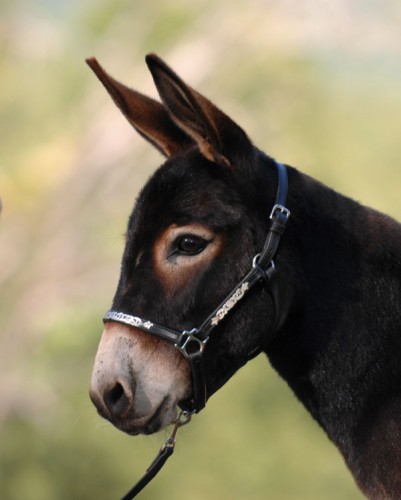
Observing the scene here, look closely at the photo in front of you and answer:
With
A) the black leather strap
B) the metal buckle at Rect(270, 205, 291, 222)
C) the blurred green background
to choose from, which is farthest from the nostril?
the blurred green background

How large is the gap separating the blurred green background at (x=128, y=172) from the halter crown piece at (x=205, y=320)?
1205 cm

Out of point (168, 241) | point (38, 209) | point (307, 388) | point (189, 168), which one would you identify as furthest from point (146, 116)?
point (38, 209)

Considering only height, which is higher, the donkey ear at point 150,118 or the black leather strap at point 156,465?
the donkey ear at point 150,118

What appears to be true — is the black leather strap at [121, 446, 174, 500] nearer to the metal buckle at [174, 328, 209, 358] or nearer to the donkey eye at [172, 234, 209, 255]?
the metal buckle at [174, 328, 209, 358]

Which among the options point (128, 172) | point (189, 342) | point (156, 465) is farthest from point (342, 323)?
point (128, 172)

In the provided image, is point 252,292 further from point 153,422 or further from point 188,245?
point 153,422

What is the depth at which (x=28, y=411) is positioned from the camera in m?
20.3

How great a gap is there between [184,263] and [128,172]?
1950cm

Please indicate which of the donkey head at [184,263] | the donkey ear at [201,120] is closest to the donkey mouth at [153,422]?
the donkey head at [184,263]

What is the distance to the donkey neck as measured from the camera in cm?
413

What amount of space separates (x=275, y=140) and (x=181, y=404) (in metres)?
18.6

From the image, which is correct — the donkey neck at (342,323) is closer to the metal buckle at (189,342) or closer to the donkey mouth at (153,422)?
the metal buckle at (189,342)

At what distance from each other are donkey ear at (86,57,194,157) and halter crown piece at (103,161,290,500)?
1.76ft

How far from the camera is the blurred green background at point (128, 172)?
1819 cm
